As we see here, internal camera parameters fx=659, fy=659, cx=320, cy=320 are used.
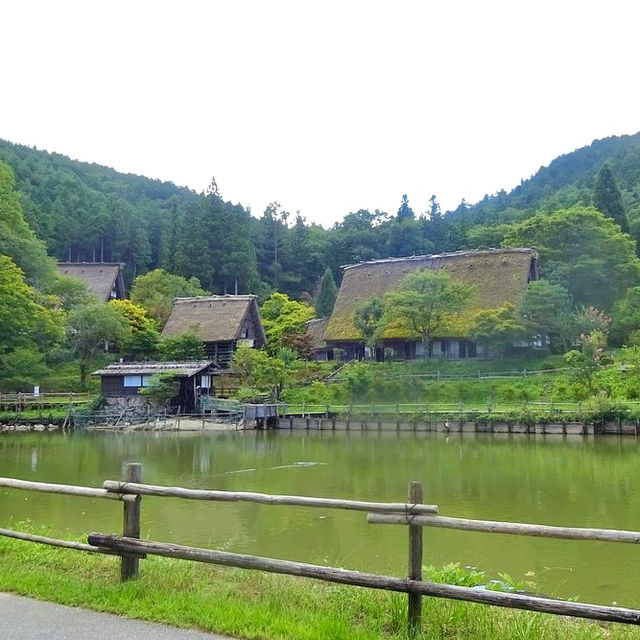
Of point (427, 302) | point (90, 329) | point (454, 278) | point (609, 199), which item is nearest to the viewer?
point (427, 302)

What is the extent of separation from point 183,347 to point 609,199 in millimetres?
26841

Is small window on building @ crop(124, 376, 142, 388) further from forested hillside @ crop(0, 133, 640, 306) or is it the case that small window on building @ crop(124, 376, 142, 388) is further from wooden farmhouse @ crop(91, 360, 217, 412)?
forested hillside @ crop(0, 133, 640, 306)

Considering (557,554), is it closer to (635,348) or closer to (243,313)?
(635,348)

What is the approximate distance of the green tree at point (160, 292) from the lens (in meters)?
42.4

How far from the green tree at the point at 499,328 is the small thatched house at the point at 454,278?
4.33ft

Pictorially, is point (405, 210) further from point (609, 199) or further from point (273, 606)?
point (273, 606)

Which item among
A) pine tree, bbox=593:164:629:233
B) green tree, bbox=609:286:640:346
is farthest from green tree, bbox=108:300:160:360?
pine tree, bbox=593:164:629:233

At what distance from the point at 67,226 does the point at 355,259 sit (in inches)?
955

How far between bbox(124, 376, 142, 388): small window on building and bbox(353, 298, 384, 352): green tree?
11.4 meters

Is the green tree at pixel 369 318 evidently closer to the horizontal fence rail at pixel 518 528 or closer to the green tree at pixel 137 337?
the green tree at pixel 137 337

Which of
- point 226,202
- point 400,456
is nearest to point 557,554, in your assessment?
point 400,456

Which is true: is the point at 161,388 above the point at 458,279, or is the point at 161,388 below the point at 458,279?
below

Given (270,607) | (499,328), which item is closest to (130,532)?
(270,607)

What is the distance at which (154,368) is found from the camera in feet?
105
